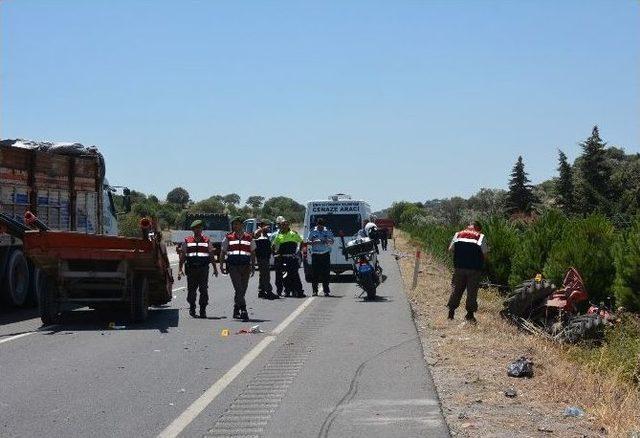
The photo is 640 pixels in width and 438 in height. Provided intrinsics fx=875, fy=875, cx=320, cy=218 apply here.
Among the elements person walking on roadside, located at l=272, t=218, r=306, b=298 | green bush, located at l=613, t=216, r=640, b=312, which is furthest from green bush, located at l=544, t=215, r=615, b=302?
person walking on roadside, located at l=272, t=218, r=306, b=298

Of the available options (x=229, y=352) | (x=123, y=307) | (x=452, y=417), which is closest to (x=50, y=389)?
(x=229, y=352)

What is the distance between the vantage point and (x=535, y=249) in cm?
1788

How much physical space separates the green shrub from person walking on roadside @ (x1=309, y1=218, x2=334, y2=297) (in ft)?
13.3

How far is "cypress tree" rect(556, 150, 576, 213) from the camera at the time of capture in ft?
135

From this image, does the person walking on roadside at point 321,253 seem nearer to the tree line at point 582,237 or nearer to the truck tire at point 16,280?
the tree line at point 582,237

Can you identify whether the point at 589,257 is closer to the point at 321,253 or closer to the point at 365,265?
the point at 365,265

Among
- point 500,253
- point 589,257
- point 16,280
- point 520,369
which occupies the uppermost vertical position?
point 589,257

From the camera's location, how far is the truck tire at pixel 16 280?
17.0m

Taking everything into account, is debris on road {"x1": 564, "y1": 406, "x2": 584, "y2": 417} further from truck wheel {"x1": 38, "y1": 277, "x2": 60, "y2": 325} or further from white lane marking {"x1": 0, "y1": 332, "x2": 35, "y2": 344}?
truck wheel {"x1": 38, "y1": 277, "x2": 60, "y2": 325}

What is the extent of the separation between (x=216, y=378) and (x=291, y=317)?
6476 mm

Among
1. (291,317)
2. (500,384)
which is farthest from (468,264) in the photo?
(500,384)

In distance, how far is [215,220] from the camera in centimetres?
3741

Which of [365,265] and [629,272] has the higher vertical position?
[629,272]

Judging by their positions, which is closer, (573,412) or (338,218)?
(573,412)
